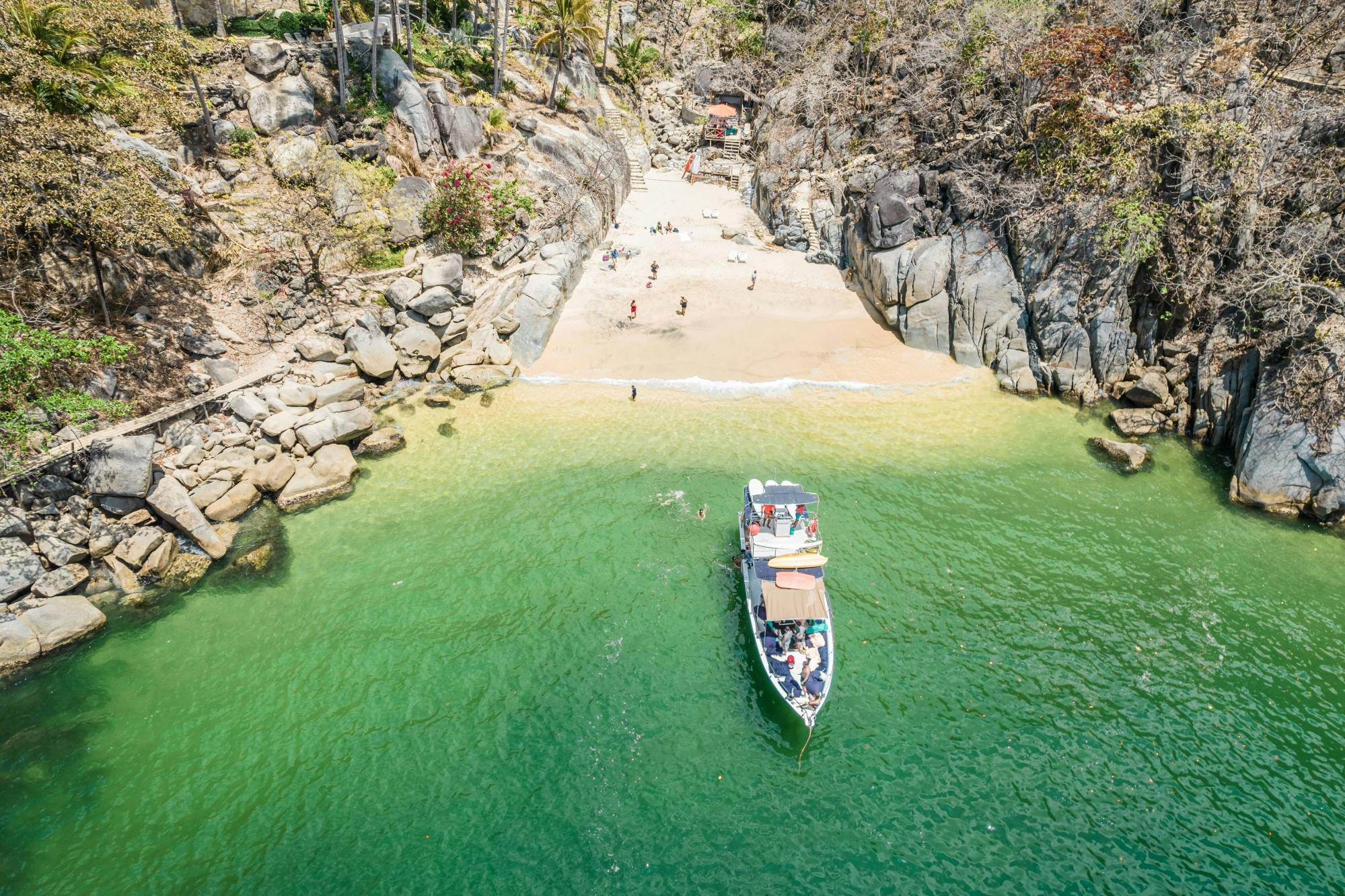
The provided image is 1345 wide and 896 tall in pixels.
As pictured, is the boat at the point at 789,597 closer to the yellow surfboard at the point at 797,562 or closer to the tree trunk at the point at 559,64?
the yellow surfboard at the point at 797,562

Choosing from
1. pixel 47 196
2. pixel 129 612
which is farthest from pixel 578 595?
pixel 47 196

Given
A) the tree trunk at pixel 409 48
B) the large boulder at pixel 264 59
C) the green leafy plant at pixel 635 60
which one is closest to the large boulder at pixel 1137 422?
the tree trunk at pixel 409 48

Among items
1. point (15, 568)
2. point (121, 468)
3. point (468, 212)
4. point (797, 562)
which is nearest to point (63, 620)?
→ point (15, 568)

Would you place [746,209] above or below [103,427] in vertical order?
above

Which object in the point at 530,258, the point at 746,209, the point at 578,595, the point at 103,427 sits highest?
the point at 746,209

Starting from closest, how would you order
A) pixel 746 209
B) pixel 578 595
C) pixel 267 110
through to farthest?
pixel 578 595 < pixel 267 110 < pixel 746 209

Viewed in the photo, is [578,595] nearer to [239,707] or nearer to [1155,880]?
[239,707]

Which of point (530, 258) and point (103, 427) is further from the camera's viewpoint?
point (530, 258)
